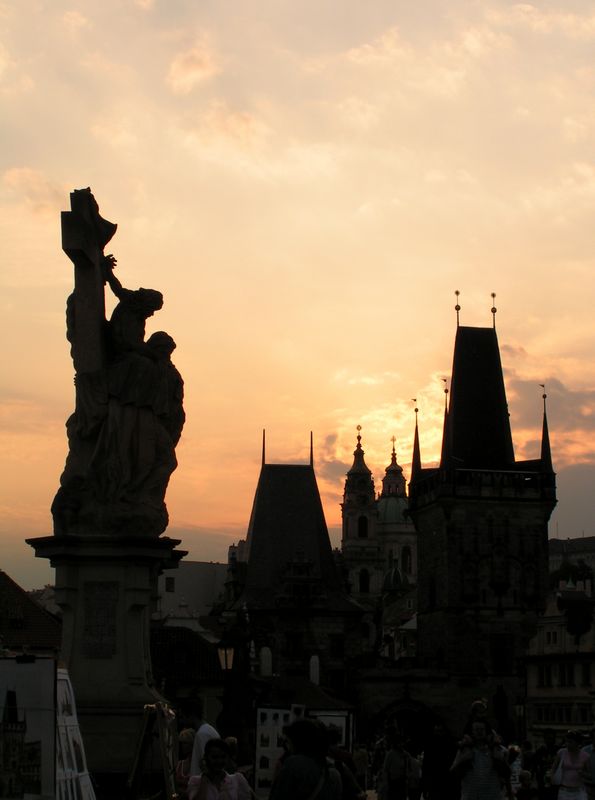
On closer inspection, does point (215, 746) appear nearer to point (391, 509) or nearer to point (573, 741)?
point (573, 741)

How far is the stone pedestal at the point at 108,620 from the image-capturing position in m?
11.8

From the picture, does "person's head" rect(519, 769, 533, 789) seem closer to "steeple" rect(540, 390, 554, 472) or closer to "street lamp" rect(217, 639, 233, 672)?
"street lamp" rect(217, 639, 233, 672)

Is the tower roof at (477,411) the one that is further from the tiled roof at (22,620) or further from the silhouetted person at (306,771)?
the silhouetted person at (306,771)

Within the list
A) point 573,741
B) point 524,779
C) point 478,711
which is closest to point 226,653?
point 524,779

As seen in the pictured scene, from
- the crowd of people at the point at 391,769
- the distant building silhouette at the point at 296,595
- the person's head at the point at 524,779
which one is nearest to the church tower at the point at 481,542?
the distant building silhouette at the point at 296,595


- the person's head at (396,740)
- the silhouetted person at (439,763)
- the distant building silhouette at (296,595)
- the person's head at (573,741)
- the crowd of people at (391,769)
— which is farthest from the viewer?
the distant building silhouette at (296,595)

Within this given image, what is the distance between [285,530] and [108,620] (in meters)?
77.8

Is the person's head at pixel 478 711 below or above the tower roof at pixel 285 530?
below

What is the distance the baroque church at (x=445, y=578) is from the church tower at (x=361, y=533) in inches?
2913

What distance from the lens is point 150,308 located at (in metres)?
13.1

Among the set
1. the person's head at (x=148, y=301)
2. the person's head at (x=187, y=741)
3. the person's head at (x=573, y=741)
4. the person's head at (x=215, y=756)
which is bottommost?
the person's head at (x=573, y=741)

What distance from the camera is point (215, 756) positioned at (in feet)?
27.1

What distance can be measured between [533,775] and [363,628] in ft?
221

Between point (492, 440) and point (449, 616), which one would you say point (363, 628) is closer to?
point (449, 616)
